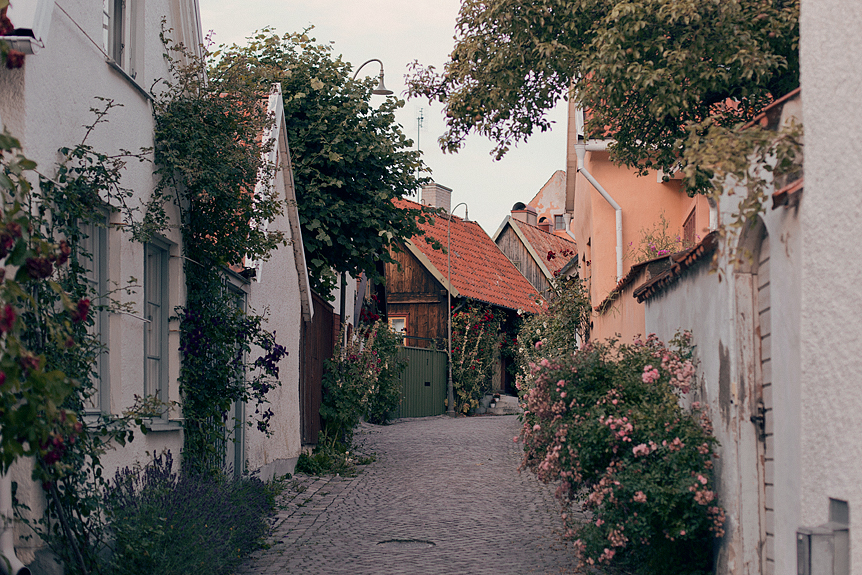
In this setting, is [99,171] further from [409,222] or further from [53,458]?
[409,222]

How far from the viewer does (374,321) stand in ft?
67.6

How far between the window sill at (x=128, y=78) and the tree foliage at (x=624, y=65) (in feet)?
14.0

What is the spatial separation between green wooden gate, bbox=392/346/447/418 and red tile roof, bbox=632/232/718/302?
13902mm

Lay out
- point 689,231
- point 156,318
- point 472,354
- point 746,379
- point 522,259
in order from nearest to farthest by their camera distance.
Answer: point 746,379 → point 156,318 → point 689,231 → point 472,354 → point 522,259

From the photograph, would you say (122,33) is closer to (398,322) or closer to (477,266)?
(398,322)

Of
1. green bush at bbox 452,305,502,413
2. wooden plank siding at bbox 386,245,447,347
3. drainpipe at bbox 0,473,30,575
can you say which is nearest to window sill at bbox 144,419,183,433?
drainpipe at bbox 0,473,30,575

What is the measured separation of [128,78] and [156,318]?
82.3 inches

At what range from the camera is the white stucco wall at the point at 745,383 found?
14.6ft

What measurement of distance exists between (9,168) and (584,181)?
14.7 m

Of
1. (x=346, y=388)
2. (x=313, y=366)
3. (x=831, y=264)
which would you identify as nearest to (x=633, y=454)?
(x=831, y=264)

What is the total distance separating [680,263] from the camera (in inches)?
266

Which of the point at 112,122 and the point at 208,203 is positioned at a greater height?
the point at 112,122

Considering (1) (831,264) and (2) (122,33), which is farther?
(2) (122,33)

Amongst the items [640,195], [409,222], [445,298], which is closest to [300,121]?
[409,222]
